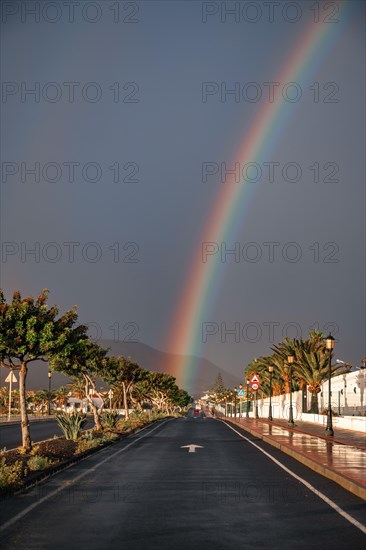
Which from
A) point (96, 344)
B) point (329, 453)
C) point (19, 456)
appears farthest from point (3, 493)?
point (96, 344)

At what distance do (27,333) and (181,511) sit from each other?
1344cm

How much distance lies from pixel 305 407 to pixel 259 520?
2452 inches

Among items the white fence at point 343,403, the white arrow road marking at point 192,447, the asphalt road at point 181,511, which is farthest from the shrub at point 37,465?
the white fence at point 343,403

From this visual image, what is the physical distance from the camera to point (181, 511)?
12.8 meters

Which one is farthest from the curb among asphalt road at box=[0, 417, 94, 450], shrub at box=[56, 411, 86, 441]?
asphalt road at box=[0, 417, 94, 450]

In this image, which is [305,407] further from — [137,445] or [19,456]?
[19,456]

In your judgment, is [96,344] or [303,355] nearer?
[96,344]

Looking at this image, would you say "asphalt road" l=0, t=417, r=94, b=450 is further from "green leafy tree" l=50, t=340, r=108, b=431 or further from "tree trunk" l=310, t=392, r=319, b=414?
"tree trunk" l=310, t=392, r=319, b=414

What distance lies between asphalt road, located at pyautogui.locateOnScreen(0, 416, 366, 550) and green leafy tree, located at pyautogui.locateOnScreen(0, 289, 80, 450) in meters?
5.43

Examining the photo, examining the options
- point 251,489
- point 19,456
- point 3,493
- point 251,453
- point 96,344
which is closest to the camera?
point 3,493

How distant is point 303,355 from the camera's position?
241 feet

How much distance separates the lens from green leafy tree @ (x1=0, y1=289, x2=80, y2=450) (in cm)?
2511

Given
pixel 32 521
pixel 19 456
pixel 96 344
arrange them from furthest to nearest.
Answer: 1. pixel 96 344
2. pixel 19 456
3. pixel 32 521

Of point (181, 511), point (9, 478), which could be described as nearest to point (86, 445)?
point (9, 478)
